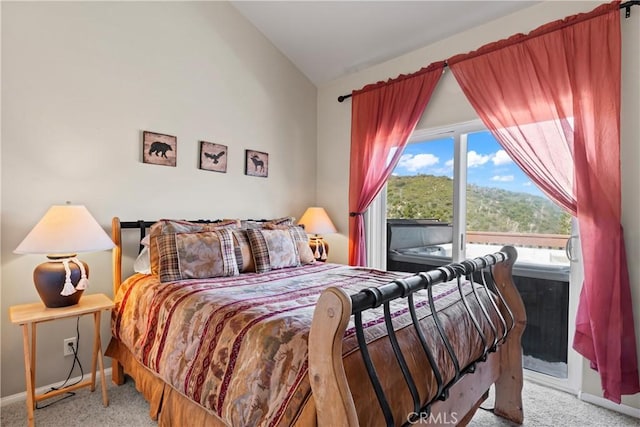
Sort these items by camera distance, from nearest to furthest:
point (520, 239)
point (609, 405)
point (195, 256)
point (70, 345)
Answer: point (609, 405) → point (195, 256) → point (70, 345) → point (520, 239)

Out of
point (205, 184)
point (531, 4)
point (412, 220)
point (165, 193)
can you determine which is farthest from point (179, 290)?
point (531, 4)

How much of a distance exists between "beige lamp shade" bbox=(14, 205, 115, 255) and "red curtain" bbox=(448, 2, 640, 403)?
299cm

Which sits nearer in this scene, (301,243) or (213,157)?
(301,243)

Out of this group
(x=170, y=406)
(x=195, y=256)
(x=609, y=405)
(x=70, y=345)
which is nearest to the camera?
(x=170, y=406)

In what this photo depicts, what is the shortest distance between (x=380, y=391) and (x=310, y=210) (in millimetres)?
2774

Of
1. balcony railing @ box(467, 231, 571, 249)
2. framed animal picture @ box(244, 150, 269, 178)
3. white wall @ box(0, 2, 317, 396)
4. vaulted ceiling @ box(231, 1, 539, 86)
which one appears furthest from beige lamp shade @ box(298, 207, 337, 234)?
vaulted ceiling @ box(231, 1, 539, 86)

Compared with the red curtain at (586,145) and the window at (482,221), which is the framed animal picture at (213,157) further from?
the red curtain at (586,145)

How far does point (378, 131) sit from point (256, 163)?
1.32m

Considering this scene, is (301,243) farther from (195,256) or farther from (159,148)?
(159,148)

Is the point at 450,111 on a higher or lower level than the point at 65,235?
higher

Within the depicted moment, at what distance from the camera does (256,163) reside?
3506 millimetres

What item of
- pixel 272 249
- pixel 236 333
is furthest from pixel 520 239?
pixel 236 333

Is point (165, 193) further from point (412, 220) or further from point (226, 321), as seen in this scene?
point (412, 220)

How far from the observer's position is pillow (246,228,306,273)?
2623mm
